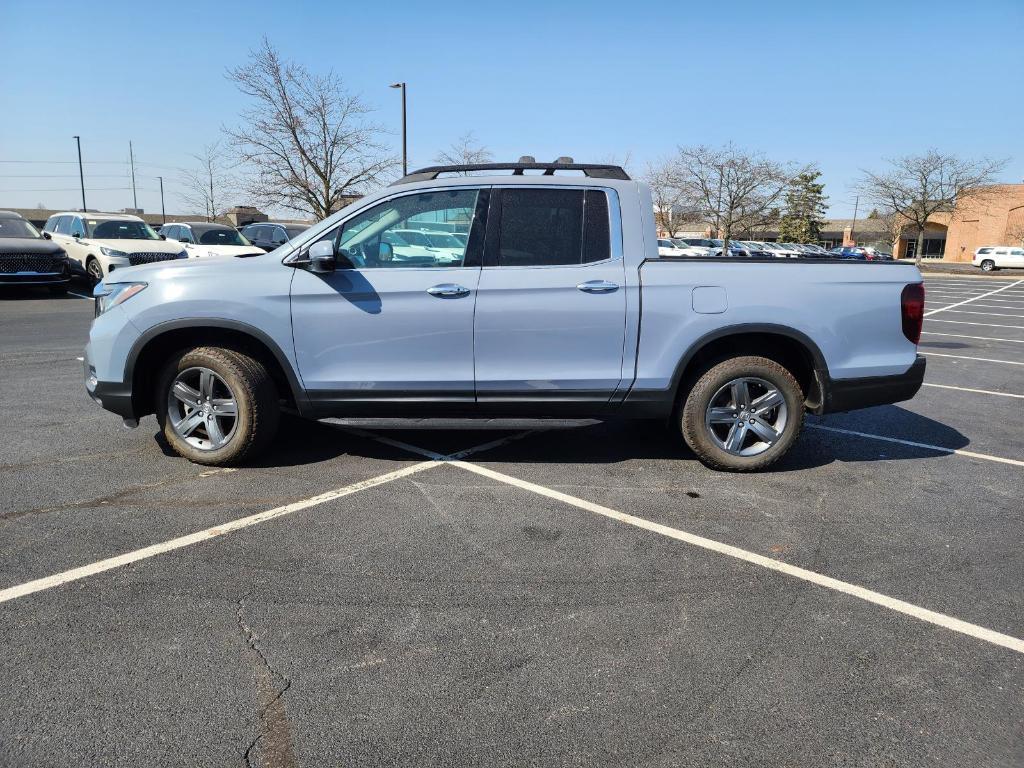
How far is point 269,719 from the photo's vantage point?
7.91 ft

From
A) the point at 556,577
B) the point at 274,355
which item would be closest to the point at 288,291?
the point at 274,355

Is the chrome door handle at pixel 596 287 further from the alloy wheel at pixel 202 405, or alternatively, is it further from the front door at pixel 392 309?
the alloy wheel at pixel 202 405

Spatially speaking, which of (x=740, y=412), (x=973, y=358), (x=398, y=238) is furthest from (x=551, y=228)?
(x=973, y=358)

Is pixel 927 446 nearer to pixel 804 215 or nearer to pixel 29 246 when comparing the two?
pixel 29 246

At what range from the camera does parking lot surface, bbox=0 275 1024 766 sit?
236 centimetres

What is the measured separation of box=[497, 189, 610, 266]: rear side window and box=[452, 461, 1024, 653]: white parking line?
58.3 inches

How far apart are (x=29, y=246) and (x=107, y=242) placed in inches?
61.7

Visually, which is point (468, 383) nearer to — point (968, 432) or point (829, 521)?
point (829, 521)

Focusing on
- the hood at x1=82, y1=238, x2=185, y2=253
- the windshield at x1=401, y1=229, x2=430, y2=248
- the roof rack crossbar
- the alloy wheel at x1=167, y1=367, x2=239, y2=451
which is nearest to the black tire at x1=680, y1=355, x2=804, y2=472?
the roof rack crossbar

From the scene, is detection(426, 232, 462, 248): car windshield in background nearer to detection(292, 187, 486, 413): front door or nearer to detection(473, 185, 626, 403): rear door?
detection(292, 187, 486, 413): front door

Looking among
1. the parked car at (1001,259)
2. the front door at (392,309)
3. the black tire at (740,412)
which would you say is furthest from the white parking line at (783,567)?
the parked car at (1001,259)

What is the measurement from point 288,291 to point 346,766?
3119 mm

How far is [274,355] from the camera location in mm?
4746

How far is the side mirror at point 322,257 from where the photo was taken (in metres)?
4.43
